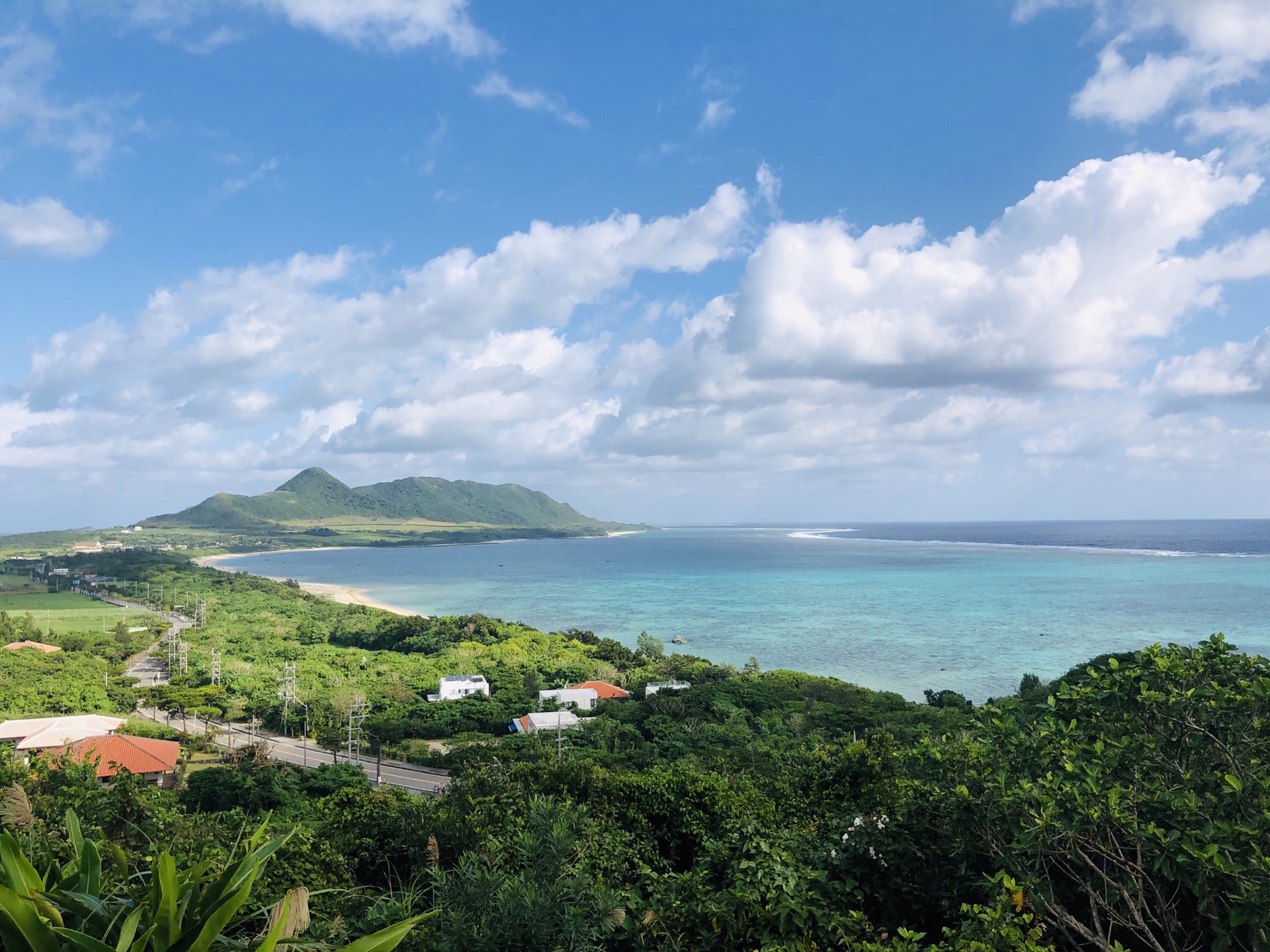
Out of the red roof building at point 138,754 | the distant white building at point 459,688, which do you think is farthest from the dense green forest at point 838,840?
the distant white building at point 459,688

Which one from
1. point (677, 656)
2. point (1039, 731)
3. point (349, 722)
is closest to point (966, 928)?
point (1039, 731)

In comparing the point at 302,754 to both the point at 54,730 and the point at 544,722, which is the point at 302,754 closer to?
the point at 54,730

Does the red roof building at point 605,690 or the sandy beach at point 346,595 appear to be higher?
the red roof building at point 605,690

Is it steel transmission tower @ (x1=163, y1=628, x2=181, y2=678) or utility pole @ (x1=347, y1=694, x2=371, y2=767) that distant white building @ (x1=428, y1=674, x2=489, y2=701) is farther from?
steel transmission tower @ (x1=163, y1=628, x2=181, y2=678)

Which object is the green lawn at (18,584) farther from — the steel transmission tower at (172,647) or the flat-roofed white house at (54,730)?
the flat-roofed white house at (54,730)

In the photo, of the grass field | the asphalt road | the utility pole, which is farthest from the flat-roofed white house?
the grass field

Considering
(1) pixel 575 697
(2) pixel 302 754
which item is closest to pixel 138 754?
(2) pixel 302 754
